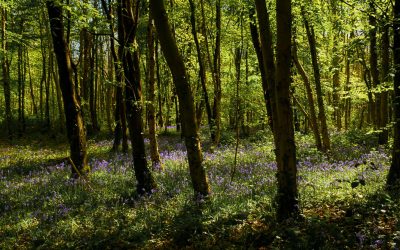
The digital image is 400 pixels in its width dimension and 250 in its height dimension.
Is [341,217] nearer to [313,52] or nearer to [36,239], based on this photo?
[36,239]

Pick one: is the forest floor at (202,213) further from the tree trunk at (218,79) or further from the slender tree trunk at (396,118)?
the tree trunk at (218,79)

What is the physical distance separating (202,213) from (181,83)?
2.71 metres

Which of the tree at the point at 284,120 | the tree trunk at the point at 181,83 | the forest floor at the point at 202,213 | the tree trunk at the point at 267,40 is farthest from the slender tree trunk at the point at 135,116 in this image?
the tree at the point at 284,120

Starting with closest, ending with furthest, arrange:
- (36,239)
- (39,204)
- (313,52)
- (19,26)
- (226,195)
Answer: (36,239) < (226,195) < (39,204) < (313,52) < (19,26)

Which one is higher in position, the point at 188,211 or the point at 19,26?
the point at 19,26

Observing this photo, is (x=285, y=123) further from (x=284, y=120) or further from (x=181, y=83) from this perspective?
(x=181, y=83)

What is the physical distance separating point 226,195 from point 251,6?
7.66 meters

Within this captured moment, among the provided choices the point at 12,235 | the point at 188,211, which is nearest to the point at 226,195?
the point at 188,211

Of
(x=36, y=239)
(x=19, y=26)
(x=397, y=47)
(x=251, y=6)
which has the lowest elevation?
(x=36, y=239)

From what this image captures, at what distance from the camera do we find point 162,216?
7895 millimetres

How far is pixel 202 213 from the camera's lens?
24.8 feet

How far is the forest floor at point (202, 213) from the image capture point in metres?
6.09

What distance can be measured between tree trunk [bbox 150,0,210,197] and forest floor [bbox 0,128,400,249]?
3.03 feet

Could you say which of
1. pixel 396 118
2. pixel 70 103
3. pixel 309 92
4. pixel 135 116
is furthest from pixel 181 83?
pixel 309 92
